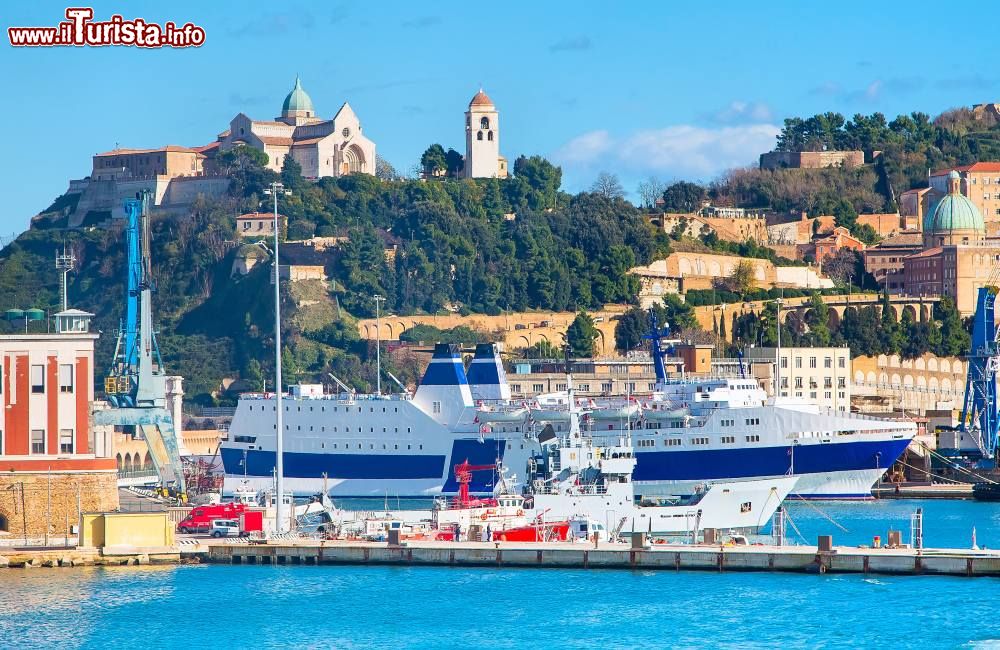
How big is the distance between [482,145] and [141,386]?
166ft

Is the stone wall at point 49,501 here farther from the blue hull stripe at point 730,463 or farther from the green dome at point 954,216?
the green dome at point 954,216

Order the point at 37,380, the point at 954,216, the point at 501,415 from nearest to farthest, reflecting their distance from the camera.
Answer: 1. the point at 37,380
2. the point at 501,415
3. the point at 954,216

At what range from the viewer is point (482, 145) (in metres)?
114

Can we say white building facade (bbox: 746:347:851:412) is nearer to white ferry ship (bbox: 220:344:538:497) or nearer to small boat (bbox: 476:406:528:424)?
white ferry ship (bbox: 220:344:538:497)

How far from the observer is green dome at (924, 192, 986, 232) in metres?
109

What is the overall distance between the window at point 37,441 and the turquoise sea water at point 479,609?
3855 mm

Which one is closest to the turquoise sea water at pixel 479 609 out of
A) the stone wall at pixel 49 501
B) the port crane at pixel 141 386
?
the stone wall at pixel 49 501

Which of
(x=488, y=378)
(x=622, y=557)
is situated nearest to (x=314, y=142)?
(x=488, y=378)

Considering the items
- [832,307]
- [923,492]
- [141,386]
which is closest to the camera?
[141,386]

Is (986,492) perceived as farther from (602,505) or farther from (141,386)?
(141,386)

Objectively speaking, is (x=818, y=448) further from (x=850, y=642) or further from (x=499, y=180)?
(x=499, y=180)

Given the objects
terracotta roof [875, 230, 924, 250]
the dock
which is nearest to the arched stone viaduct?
terracotta roof [875, 230, 924, 250]

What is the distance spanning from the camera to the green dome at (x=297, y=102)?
11638 cm

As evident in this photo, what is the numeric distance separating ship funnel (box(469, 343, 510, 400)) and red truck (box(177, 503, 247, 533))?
18.5 meters
